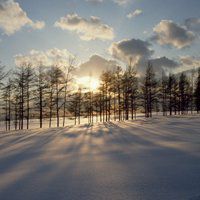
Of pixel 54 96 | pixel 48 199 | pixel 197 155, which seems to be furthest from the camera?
pixel 54 96

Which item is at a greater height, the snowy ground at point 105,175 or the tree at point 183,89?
the tree at point 183,89

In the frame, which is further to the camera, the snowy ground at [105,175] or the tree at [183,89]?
the tree at [183,89]

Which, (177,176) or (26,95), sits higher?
(26,95)

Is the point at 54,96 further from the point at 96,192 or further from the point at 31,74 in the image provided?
the point at 96,192

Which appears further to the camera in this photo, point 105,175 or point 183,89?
point 183,89

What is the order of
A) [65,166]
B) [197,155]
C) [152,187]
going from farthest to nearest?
[197,155]
[65,166]
[152,187]

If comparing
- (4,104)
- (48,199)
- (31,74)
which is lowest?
(48,199)

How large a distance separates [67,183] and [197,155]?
4.80 meters

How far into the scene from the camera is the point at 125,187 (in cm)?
579

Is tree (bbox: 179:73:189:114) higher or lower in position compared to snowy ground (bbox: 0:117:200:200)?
higher

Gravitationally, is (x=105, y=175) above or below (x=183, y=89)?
below

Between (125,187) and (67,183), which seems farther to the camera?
(67,183)

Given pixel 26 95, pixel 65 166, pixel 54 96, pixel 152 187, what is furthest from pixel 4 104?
pixel 152 187

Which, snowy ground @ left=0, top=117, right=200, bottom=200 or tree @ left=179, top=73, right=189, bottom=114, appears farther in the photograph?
tree @ left=179, top=73, right=189, bottom=114
